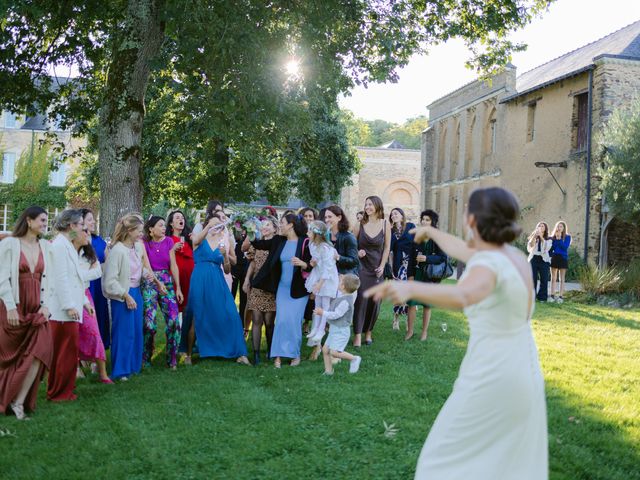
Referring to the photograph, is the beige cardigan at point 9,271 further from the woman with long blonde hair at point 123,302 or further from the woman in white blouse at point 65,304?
the woman with long blonde hair at point 123,302

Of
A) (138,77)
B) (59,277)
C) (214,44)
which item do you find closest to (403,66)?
(214,44)

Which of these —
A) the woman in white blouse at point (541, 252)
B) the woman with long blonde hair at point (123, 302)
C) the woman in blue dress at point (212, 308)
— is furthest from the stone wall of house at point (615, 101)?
the woman with long blonde hair at point (123, 302)

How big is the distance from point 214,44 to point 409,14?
523cm

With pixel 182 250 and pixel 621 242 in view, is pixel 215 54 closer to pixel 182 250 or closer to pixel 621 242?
pixel 182 250

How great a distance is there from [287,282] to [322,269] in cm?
61

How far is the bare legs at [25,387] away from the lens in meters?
7.13

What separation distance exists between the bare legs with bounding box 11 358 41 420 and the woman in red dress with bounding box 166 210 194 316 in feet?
10.3

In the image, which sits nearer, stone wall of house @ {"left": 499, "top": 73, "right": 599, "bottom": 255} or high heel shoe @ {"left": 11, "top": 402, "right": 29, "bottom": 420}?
high heel shoe @ {"left": 11, "top": 402, "right": 29, "bottom": 420}

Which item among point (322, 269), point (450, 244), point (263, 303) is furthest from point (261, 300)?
point (450, 244)

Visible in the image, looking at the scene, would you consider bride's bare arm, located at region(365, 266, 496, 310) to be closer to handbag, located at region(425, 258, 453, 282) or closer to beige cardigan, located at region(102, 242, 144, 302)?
beige cardigan, located at region(102, 242, 144, 302)

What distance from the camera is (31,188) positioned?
51.4m

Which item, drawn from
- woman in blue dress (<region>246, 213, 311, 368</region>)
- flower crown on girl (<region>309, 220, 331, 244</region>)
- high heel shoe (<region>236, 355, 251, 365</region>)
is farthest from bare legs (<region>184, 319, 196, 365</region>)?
flower crown on girl (<region>309, 220, 331, 244</region>)

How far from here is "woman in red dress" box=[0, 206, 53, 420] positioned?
23.2 ft

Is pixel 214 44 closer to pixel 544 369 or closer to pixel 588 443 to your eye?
pixel 544 369
